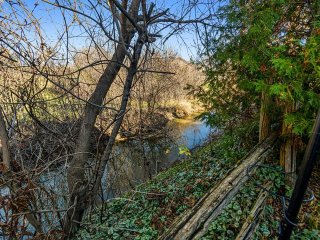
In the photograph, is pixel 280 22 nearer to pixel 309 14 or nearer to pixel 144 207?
pixel 309 14

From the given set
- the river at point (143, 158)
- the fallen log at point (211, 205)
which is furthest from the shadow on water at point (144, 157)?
the fallen log at point (211, 205)

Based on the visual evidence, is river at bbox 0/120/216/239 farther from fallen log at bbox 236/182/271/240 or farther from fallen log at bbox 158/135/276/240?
fallen log at bbox 236/182/271/240

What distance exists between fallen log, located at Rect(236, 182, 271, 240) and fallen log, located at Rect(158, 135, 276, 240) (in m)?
0.35

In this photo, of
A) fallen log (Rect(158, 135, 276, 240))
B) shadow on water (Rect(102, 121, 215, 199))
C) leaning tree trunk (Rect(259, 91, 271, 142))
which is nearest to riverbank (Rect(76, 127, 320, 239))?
fallen log (Rect(158, 135, 276, 240))

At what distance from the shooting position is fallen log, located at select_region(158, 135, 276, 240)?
232 cm

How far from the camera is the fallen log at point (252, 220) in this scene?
273 cm

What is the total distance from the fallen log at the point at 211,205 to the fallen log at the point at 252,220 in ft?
1.15

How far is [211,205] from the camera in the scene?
104 inches

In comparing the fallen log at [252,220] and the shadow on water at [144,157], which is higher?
A: the fallen log at [252,220]

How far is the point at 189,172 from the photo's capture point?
541cm

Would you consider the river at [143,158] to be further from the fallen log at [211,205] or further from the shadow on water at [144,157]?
the fallen log at [211,205]

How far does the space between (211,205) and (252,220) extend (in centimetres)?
66

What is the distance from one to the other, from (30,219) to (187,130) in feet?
39.8

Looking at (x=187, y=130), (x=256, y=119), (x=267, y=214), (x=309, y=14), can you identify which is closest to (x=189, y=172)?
(x=256, y=119)
